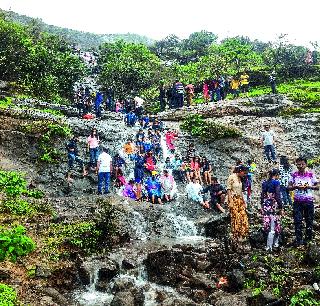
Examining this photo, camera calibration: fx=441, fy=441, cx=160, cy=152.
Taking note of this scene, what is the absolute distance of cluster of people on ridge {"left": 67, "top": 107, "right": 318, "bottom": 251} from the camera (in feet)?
32.2

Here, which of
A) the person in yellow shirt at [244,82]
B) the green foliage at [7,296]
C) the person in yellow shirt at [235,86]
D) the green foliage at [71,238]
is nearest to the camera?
the green foliage at [7,296]

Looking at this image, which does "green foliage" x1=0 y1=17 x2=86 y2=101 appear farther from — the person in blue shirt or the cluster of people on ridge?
the cluster of people on ridge

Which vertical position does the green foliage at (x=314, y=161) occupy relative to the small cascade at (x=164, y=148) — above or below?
below

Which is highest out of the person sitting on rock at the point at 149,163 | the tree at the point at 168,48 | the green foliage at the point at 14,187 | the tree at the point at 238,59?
the tree at the point at 168,48

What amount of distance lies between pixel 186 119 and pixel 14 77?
13179 mm

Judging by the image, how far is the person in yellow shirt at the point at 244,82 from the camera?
32.3m

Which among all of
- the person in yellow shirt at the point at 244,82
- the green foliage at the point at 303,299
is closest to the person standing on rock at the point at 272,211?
the green foliage at the point at 303,299

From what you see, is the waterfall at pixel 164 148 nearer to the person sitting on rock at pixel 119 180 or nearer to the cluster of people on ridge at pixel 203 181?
the cluster of people on ridge at pixel 203 181

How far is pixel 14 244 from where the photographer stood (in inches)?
383

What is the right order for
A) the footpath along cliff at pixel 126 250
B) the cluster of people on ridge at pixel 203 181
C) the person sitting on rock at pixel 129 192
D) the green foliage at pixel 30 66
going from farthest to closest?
1. the green foliage at pixel 30 66
2. the person sitting on rock at pixel 129 192
3. the cluster of people on ridge at pixel 203 181
4. the footpath along cliff at pixel 126 250

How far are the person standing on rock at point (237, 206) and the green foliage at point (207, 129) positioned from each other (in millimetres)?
11374

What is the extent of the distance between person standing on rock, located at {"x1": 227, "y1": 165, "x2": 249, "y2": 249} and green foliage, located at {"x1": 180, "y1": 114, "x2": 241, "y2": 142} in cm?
1137

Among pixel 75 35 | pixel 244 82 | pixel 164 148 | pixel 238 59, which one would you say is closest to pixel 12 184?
pixel 164 148

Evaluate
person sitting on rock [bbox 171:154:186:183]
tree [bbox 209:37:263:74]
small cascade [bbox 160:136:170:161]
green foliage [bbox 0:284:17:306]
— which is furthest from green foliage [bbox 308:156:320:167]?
tree [bbox 209:37:263:74]
